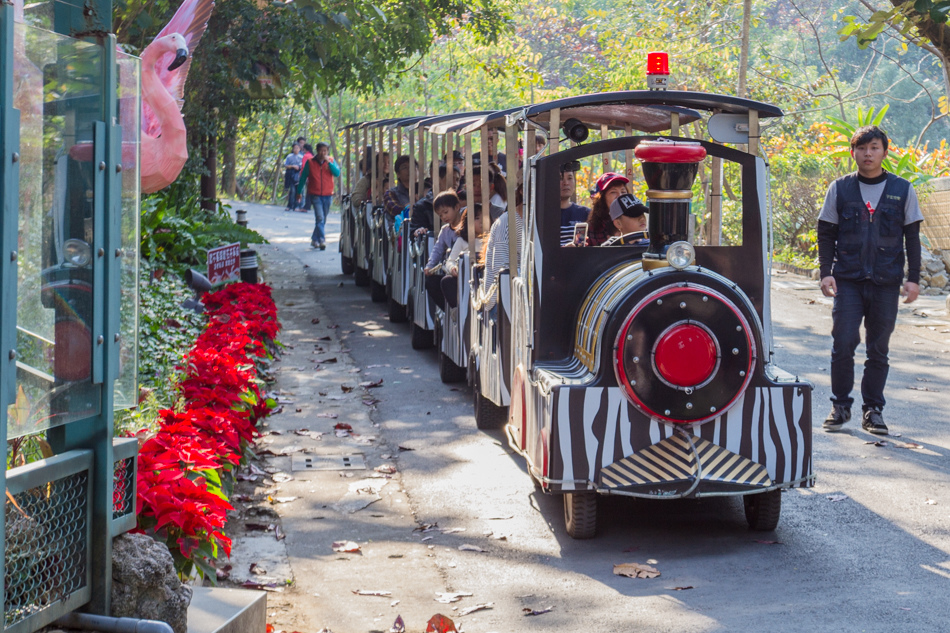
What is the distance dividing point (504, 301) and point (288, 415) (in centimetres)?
228

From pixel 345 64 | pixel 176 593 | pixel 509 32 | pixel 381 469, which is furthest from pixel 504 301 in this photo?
pixel 509 32

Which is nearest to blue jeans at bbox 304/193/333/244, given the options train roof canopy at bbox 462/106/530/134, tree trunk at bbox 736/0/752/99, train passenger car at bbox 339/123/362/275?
train passenger car at bbox 339/123/362/275

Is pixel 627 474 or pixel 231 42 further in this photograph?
pixel 231 42

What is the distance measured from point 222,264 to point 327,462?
347 cm

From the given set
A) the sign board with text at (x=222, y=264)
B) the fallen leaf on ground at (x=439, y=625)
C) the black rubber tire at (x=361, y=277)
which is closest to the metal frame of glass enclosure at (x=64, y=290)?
the fallen leaf on ground at (x=439, y=625)

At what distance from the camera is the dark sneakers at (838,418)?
7.93 metres

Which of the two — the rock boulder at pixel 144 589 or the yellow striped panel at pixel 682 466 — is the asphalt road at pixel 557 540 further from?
the rock boulder at pixel 144 589

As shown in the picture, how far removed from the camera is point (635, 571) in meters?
5.29

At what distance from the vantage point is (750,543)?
224 inches

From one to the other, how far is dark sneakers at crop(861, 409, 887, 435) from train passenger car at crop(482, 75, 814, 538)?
2.23 m

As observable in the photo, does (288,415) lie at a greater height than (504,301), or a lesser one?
lesser

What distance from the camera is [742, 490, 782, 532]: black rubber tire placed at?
5738 mm

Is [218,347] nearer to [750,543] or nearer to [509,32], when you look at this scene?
[750,543]

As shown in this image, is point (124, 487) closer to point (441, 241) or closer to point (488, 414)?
point (488, 414)
